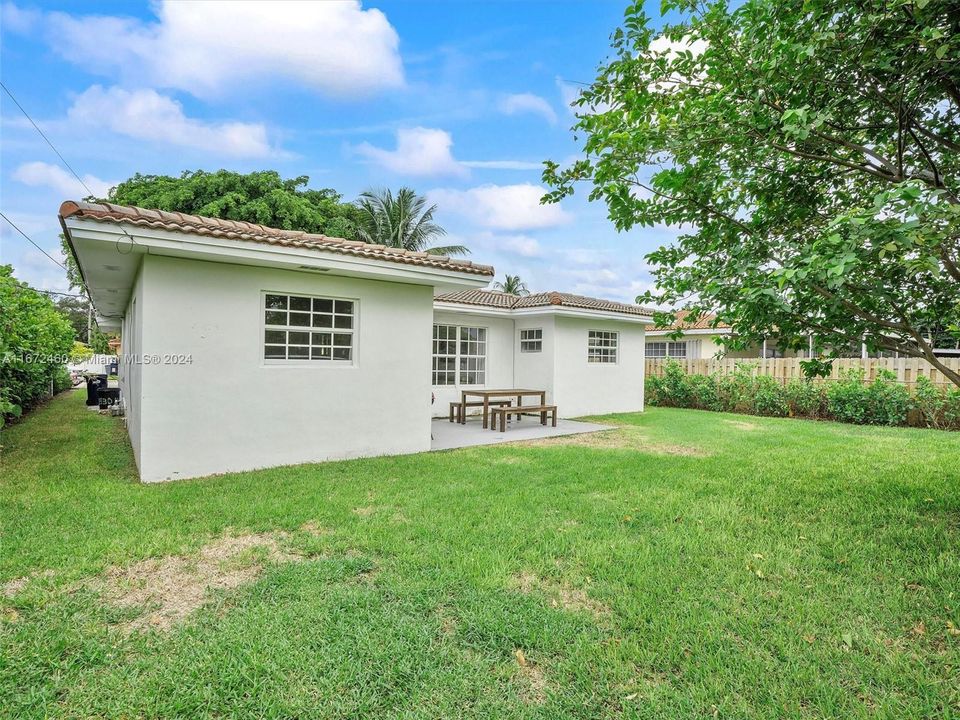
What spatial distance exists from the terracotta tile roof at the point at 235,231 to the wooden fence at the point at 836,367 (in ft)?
33.5

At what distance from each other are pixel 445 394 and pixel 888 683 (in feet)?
38.1

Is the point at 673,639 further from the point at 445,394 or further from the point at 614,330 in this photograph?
the point at 614,330

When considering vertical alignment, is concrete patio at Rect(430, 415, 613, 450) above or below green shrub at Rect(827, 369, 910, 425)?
below

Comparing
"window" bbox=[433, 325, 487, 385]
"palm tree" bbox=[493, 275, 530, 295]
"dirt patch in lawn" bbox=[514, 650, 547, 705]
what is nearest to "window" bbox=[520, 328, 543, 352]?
"window" bbox=[433, 325, 487, 385]

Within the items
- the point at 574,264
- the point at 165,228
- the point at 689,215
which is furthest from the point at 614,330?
the point at 574,264

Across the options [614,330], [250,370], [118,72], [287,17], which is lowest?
[250,370]

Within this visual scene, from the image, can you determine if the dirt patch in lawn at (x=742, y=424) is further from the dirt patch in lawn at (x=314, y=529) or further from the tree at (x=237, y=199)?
the tree at (x=237, y=199)

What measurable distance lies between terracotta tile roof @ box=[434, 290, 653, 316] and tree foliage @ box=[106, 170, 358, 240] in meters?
14.2

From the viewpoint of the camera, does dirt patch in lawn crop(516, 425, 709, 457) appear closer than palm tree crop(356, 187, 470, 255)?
Yes

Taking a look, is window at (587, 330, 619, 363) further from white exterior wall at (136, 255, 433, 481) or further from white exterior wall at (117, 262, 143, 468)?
white exterior wall at (117, 262, 143, 468)

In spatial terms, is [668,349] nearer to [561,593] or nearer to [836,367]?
[836,367]

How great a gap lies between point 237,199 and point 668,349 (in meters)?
22.7

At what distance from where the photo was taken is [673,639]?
9.68 ft

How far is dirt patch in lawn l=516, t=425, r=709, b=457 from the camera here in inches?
362
